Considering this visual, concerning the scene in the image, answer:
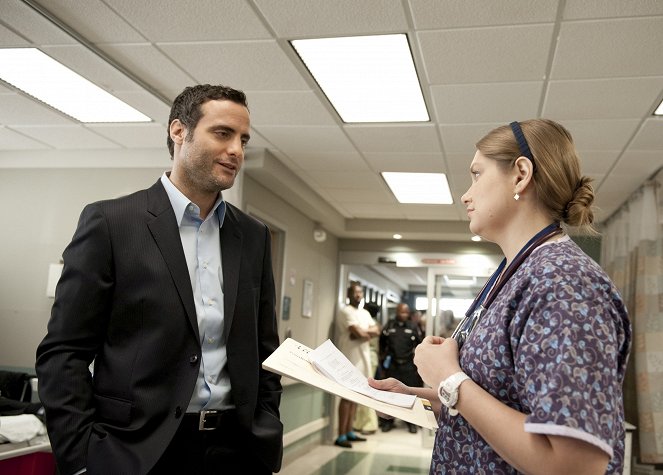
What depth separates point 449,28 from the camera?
3.13 metres

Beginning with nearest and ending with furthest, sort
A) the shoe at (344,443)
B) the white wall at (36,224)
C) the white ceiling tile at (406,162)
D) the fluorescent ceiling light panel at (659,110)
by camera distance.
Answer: the fluorescent ceiling light panel at (659,110), the white ceiling tile at (406,162), the white wall at (36,224), the shoe at (344,443)

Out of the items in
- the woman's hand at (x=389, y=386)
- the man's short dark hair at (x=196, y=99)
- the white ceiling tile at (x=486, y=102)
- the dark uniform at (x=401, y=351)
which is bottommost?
the dark uniform at (x=401, y=351)

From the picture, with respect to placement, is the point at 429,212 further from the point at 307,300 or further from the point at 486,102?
the point at 486,102

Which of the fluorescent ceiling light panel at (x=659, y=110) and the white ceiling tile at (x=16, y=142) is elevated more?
the fluorescent ceiling light panel at (x=659, y=110)

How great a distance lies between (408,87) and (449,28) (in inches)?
33.3

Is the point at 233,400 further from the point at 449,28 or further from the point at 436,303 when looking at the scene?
the point at 436,303

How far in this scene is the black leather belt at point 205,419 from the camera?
1684 millimetres

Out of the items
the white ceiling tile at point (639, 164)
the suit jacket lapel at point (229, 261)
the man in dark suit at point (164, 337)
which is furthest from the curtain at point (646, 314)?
the suit jacket lapel at point (229, 261)

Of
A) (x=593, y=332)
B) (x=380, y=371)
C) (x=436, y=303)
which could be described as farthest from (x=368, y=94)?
(x=380, y=371)

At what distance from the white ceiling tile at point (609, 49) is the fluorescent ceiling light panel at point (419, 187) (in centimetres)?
260

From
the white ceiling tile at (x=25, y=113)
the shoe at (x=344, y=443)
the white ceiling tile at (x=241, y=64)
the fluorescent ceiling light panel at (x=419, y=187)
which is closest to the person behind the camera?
the white ceiling tile at (x=241, y=64)

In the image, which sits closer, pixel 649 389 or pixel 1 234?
pixel 649 389

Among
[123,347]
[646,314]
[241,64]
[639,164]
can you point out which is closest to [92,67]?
[241,64]

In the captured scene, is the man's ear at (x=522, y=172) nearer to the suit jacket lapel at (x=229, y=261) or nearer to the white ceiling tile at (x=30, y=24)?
the suit jacket lapel at (x=229, y=261)
